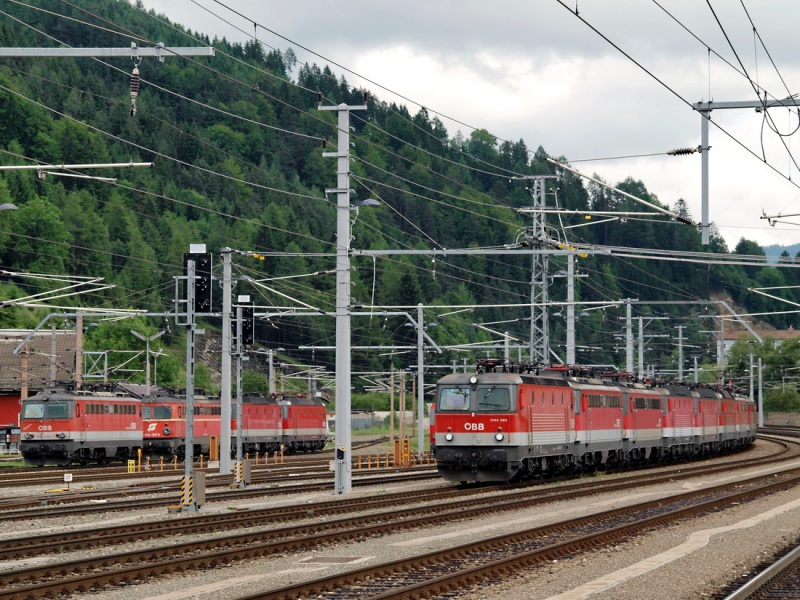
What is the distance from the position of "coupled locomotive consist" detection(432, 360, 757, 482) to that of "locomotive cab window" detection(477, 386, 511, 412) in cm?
3

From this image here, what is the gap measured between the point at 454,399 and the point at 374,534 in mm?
14708

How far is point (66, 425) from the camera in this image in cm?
5556

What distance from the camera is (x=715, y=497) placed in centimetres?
3425

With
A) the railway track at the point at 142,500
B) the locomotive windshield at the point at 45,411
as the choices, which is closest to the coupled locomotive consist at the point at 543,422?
the railway track at the point at 142,500

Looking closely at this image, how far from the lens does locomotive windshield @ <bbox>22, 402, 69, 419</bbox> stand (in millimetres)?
55469

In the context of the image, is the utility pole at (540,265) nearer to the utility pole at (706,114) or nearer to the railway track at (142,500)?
the railway track at (142,500)

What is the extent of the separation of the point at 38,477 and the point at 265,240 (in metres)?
112

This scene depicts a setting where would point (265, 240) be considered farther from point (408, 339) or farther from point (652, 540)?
point (652, 540)

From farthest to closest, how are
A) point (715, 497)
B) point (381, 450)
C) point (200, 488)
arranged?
point (381, 450) < point (715, 497) < point (200, 488)

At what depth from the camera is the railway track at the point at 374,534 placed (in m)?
17.8

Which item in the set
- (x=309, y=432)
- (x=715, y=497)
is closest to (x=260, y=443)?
(x=309, y=432)

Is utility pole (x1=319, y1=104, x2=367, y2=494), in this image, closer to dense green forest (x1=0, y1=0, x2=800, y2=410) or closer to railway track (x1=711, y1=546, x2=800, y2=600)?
railway track (x1=711, y1=546, x2=800, y2=600)

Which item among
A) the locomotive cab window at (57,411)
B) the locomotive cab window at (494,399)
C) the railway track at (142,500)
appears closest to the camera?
the railway track at (142,500)

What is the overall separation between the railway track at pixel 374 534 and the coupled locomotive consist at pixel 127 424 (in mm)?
29209
